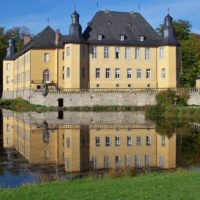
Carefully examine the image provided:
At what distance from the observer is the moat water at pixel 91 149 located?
13570 millimetres

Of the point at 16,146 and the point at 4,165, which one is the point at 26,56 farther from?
the point at 4,165

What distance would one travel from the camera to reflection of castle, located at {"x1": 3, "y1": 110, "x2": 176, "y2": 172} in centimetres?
1556

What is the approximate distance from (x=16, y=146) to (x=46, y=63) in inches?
1324

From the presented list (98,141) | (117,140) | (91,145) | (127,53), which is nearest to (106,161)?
(91,145)

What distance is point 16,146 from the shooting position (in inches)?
782

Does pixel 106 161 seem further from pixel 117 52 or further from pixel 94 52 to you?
pixel 117 52

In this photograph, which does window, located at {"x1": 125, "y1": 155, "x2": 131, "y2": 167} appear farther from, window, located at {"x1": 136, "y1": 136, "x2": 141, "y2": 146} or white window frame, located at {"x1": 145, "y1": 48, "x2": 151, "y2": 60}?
white window frame, located at {"x1": 145, "y1": 48, "x2": 151, "y2": 60}

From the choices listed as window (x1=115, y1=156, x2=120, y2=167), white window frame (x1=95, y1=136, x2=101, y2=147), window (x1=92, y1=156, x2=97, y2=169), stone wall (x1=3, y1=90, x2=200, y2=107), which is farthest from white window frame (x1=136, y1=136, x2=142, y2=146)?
stone wall (x1=3, y1=90, x2=200, y2=107)

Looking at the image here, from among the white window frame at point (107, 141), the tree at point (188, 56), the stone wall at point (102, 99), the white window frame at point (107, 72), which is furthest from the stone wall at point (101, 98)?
the white window frame at point (107, 141)

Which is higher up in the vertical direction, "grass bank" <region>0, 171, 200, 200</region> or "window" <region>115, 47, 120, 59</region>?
"window" <region>115, 47, 120, 59</region>

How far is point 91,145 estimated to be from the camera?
1973 cm

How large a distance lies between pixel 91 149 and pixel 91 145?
1.11 meters

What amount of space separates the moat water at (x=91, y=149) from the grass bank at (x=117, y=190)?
188cm

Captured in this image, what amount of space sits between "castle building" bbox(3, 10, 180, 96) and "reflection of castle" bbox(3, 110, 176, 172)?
20.8 metres
